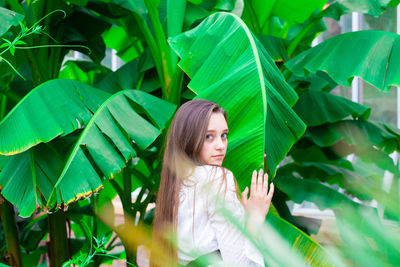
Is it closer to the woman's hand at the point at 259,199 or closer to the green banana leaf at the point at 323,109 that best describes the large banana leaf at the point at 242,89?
the woman's hand at the point at 259,199

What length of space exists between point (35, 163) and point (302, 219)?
1.40 m

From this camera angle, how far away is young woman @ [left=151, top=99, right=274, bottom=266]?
4.25 ft

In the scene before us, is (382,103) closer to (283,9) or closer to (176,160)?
(283,9)

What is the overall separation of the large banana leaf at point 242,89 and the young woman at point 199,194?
0.06 m

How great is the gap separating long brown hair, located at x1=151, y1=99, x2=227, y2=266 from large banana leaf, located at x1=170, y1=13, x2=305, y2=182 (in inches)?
4.0

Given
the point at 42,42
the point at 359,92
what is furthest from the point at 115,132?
the point at 359,92

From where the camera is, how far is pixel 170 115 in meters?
2.01

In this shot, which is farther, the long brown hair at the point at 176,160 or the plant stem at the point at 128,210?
the plant stem at the point at 128,210

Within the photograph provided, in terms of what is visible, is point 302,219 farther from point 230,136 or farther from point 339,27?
point 339,27

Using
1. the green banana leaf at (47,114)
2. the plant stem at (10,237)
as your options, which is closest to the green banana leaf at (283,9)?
the green banana leaf at (47,114)

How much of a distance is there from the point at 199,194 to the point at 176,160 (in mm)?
147

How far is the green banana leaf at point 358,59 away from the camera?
1.94 metres

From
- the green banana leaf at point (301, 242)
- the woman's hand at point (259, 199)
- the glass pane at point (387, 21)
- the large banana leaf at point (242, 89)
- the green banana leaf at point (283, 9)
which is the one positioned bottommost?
the green banana leaf at point (301, 242)

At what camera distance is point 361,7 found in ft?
7.72
